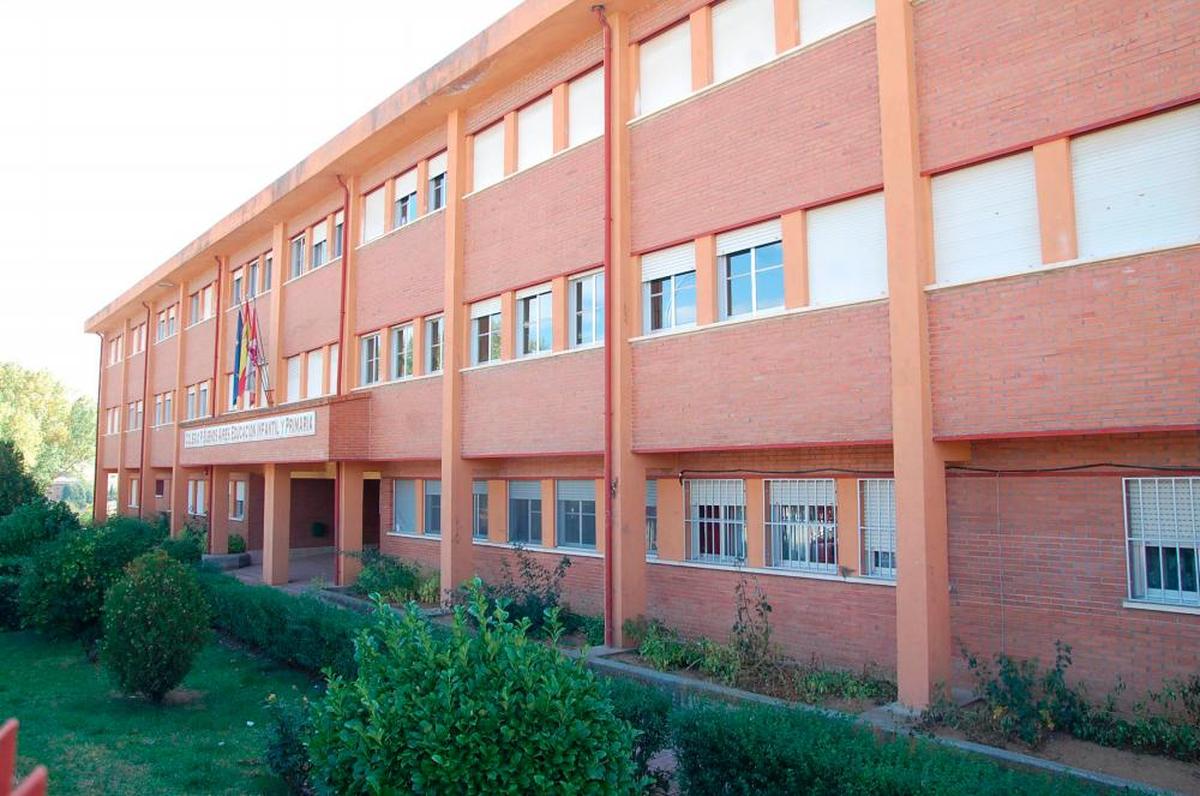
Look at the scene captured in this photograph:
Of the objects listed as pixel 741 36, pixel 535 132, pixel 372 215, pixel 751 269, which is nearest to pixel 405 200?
pixel 372 215

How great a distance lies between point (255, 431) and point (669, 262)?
12.3 metres

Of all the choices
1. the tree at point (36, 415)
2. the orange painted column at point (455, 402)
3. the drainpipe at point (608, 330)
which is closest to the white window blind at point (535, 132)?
the orange painted column at point (455, 402)

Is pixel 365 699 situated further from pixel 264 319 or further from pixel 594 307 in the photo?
pixel 264 319

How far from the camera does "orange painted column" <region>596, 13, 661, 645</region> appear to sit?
39.4 feet

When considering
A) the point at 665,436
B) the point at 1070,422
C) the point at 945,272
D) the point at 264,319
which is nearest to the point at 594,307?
the point at 665,436

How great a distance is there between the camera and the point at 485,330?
51.7 ft

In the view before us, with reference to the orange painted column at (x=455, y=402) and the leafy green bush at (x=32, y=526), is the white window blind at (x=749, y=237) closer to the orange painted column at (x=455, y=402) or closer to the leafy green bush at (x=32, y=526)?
the orange painted column at (x=455, y=402)

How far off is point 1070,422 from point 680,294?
17.9 ft

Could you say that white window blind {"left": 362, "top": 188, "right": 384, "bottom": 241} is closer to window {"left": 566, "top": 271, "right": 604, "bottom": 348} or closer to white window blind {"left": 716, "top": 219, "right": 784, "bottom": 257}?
window {"left": 566, "top": 271, "right": 604, "bottom": 348}

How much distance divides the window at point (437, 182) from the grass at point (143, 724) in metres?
8.95

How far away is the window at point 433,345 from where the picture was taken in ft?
55.3

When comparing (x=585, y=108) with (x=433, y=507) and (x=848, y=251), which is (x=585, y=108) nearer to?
(x=848, y=251)

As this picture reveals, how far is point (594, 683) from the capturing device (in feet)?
15.4

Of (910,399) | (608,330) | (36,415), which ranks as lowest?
(910,399)
